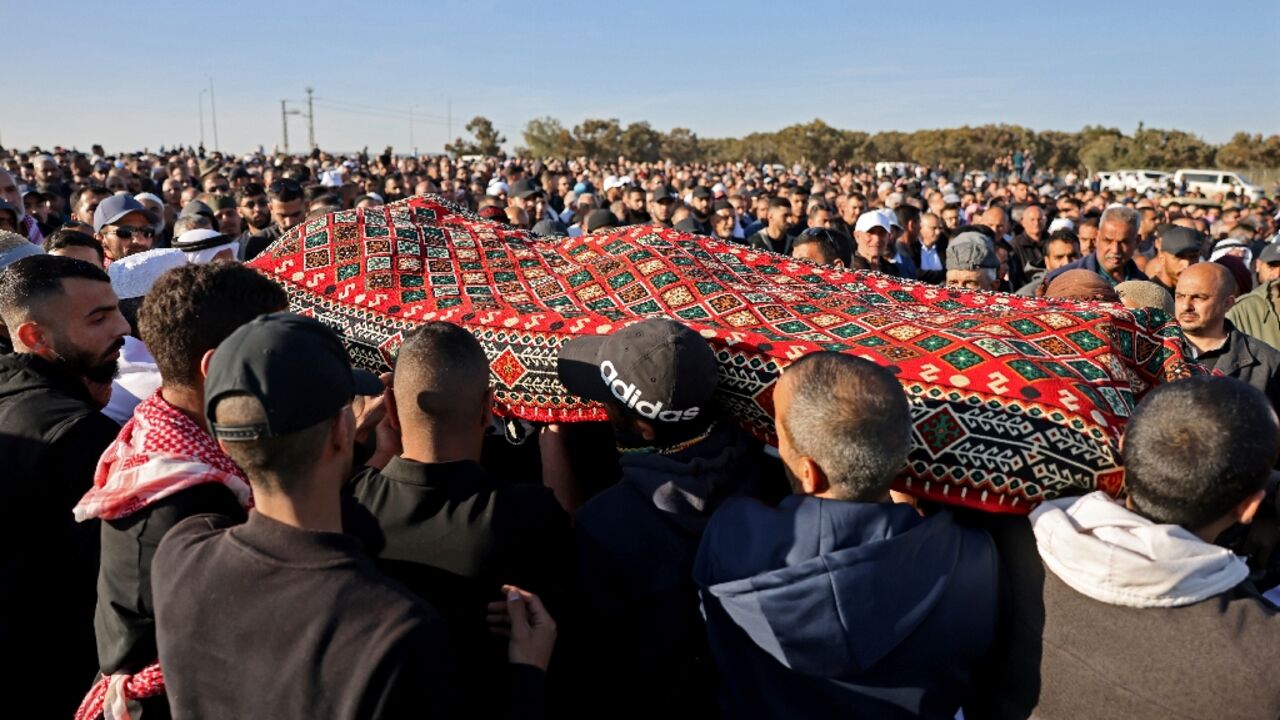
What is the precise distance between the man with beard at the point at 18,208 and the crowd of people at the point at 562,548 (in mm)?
4212

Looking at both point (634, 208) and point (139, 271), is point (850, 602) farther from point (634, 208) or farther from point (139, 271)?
point (634, 208)

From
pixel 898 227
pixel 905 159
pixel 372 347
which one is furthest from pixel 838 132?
pixel 372 347

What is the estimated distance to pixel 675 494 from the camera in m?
2.05

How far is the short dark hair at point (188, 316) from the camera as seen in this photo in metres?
2.05

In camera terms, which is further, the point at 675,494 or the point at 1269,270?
the point at 1269,270

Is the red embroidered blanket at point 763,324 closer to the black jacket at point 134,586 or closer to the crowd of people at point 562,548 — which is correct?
the crowd of people at point 562,548

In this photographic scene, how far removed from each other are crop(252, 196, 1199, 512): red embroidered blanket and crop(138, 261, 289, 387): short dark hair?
0.95 m

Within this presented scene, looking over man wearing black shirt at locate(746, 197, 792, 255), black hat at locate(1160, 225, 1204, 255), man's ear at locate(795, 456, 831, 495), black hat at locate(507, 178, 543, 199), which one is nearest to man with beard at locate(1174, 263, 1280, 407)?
black hat at locate(1160, 225, 1204, 255)

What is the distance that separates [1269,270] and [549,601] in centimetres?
565

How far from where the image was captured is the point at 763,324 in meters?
2.83

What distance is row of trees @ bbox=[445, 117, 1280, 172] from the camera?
128ft

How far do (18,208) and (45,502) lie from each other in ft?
15.8

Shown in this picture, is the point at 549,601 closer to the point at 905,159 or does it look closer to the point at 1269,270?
the point at 1269,270

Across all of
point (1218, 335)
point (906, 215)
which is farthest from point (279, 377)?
point (906, 215)
